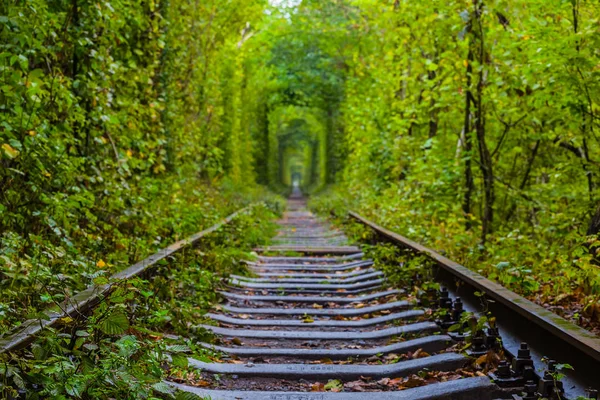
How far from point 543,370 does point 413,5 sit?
826 cm

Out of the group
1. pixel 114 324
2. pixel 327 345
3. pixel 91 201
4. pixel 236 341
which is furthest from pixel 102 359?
pixel 91 201

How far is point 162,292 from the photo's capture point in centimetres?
499

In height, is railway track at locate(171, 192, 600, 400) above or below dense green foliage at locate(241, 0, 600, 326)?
below

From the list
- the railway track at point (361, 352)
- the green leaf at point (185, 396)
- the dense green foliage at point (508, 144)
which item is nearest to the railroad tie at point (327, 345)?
the railway track at point (361, 352)

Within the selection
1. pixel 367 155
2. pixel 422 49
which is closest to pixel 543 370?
pixel 422 49

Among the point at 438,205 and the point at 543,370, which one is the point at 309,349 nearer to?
the point at 543,370

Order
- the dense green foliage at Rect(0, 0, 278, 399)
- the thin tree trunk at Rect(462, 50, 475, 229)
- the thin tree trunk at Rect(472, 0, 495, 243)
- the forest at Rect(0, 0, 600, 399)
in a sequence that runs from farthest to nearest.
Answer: the thin tree trunk at Rect(462, 50, 475, 229)
the thin tree trunk at Rect(472, 0, 495, 243)
the forest at Rect(0, 0, 600, 399)
the dense green foliage at Rect(0, 0, 278, 399)

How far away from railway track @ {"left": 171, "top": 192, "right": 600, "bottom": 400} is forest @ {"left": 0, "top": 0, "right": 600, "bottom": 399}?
522 mm

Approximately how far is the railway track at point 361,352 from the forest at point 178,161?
1.71ft

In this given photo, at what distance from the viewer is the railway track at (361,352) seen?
3186 mm

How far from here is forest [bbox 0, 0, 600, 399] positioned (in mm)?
3752

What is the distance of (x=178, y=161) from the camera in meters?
11.6

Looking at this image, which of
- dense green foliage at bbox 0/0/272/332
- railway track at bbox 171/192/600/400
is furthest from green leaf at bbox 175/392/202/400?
dense green foliage at bbox 0/0/272/332

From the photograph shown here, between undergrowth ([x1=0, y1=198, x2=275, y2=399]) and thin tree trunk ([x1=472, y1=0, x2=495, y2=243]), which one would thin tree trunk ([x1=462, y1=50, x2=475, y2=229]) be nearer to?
thin tree trunk ([x1=472, y1=0, x2=495, y2=243])
